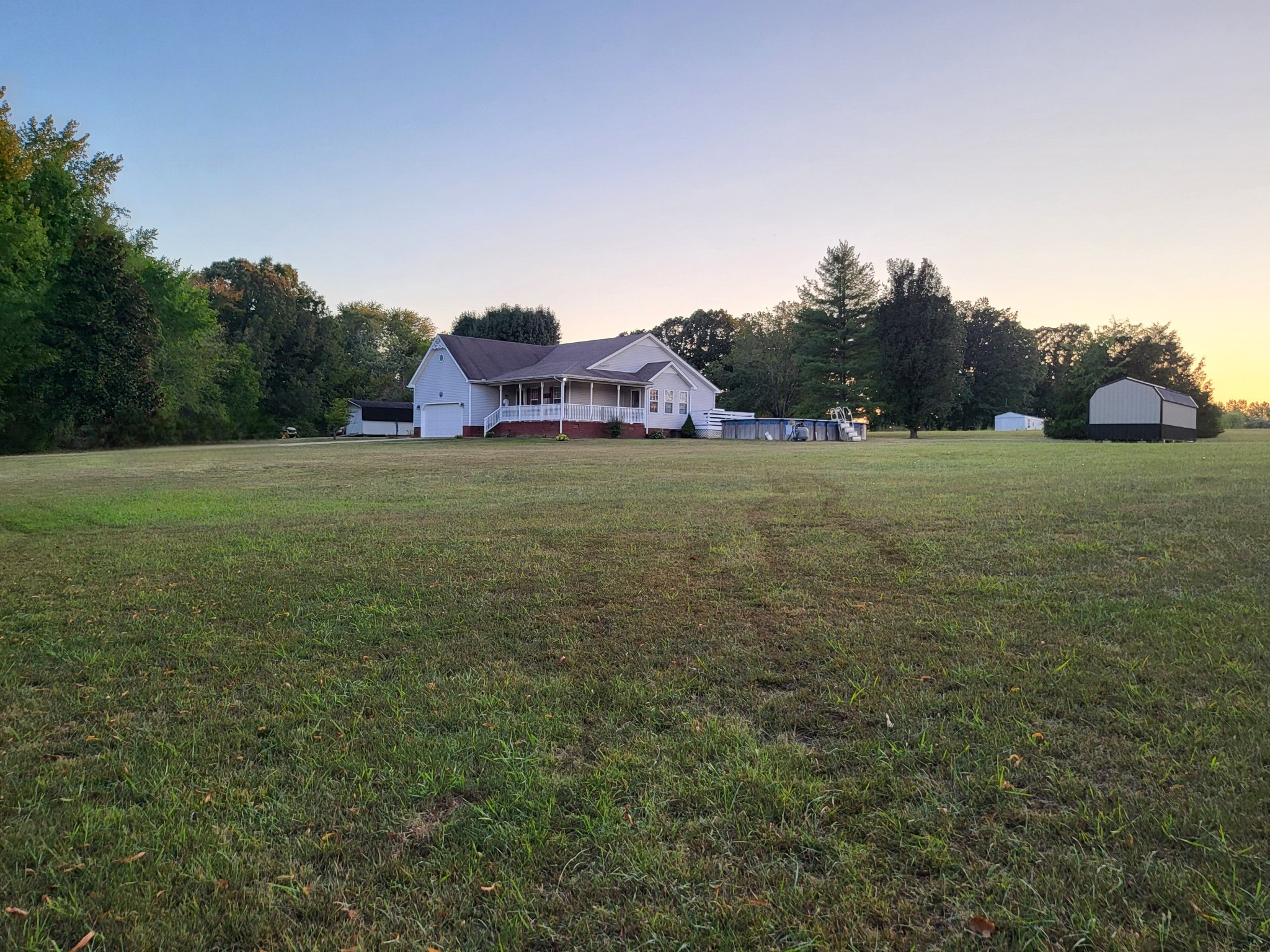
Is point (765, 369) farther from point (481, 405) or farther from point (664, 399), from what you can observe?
point (481, 405)

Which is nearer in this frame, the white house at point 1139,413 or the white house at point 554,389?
the white house at point 1139,413

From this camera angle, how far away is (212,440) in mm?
40656

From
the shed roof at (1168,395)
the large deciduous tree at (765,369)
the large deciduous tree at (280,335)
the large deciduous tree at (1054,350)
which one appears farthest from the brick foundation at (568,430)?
the large deciduous tree at (1054,350)

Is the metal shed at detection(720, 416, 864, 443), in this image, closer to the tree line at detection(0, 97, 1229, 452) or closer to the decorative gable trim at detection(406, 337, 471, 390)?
the tree line at detection(0, 97, 1229, 452)

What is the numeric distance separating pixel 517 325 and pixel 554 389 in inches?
751

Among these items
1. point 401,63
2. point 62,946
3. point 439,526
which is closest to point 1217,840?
point 62,946

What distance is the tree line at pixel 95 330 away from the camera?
2722 cm

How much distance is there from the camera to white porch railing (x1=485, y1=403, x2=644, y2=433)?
3309cm

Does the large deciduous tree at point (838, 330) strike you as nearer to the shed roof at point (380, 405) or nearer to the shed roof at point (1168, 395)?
the shed roof at point (1168, 395)

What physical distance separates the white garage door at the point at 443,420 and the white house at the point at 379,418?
44.2 feet

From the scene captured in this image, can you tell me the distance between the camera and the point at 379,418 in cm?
5250

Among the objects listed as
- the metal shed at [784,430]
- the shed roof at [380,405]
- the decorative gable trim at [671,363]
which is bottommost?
the metal shed at [784,430]

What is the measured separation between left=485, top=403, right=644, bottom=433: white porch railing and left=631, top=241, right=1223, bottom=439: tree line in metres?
16.2

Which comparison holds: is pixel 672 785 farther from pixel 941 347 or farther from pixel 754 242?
pixel 941 347
